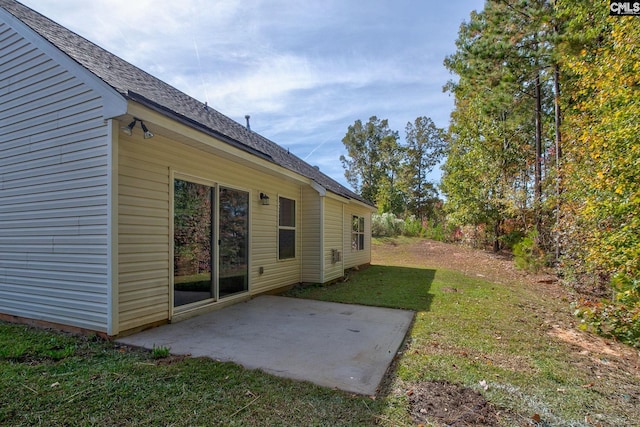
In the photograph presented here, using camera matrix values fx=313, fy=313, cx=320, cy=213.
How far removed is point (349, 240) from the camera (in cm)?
1023

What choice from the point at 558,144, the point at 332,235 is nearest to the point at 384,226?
the point at 558,144

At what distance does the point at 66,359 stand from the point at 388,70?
9.66 metres

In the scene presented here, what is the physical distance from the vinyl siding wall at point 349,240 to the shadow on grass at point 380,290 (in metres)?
0.68

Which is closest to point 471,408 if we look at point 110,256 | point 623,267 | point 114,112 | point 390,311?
point 390,311

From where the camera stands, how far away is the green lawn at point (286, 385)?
2.16m

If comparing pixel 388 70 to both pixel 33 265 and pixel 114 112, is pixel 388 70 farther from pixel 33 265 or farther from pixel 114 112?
pixel 33 265

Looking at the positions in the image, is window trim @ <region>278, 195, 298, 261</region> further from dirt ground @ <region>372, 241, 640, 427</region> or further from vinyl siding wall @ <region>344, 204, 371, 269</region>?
dirt ground @ <region>372, 241, 640, 427</region>

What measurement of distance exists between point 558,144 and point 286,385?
11.3m

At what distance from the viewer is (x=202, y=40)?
6945mm

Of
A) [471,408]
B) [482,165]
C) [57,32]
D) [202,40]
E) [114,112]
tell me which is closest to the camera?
[471,408]

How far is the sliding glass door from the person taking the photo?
4605mm

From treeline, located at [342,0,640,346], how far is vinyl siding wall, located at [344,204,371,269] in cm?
538

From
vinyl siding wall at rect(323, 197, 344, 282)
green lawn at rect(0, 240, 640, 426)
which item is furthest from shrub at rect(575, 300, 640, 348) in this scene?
vinyl siding wall at rect(323, 197, 344, 282)

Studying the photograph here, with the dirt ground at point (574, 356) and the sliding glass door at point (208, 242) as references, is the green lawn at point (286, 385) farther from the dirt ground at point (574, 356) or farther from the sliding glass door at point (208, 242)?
the sliding glass door at point (208, 242)
